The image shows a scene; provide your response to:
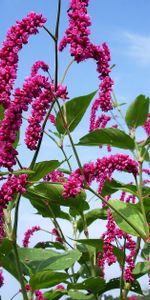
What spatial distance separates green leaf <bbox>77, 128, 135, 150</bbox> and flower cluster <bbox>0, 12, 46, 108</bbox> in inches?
33.7

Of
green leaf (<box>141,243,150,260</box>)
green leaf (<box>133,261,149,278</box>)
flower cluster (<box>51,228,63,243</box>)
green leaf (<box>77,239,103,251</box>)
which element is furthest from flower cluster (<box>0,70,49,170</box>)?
flower cluster (<box>51,228,63,243</box>)

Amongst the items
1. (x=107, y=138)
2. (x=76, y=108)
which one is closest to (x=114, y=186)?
(x=107, y=138)

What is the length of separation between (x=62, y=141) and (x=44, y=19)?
143 centimetres

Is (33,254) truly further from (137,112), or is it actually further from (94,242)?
(137,112)

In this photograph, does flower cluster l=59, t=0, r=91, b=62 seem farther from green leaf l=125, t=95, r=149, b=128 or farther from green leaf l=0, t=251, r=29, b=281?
green leaf l=0, t=251, r=29, b=281

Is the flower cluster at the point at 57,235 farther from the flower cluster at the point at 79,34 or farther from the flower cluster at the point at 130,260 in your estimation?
the flower cluster at the point at 79,34

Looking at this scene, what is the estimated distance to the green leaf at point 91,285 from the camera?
385cm

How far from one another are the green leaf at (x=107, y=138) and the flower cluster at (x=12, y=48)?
2.81 ft

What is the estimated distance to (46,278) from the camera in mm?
3387

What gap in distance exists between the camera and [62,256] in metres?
3.60

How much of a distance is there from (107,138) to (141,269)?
42.4 inches

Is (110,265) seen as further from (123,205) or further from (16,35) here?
(16,35)

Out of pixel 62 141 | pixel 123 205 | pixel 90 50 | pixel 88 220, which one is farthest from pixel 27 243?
pixel 90 50

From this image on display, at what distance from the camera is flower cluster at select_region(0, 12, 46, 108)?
115 inches
